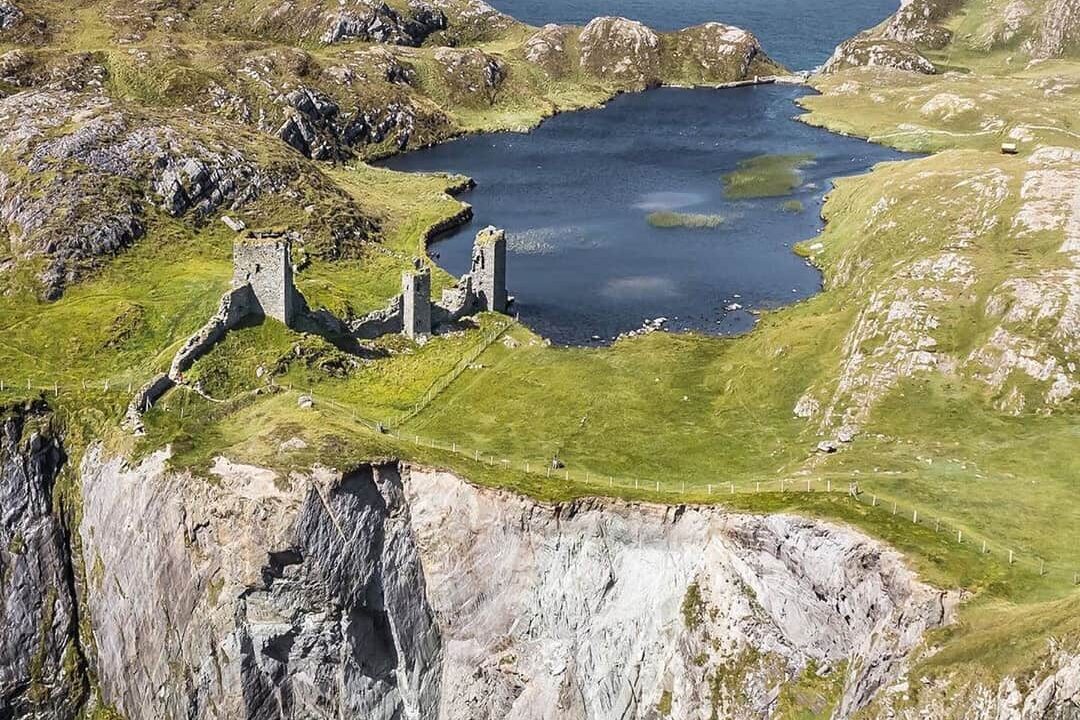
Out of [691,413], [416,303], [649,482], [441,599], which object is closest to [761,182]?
[416,303]

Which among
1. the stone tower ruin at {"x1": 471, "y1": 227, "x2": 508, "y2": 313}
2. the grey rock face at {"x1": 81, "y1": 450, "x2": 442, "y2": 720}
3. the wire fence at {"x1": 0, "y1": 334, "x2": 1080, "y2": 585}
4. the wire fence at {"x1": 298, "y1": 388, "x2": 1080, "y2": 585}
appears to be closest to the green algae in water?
the stone tower ruin at {"x1": 471, "y1": 227, "x2": 508, "y2": 313}

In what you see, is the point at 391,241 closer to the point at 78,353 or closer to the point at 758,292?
the point at 758,292

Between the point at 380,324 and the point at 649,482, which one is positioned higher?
the point at 649,482

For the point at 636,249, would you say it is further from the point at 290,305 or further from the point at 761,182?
the point at 290,305

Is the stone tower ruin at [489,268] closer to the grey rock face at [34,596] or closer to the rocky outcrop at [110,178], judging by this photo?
the rocky outcrop at [110,178]

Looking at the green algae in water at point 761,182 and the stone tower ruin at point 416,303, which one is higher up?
the stone tower ruin at point 416,303

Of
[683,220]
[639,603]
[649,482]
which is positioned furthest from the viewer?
[683,220]

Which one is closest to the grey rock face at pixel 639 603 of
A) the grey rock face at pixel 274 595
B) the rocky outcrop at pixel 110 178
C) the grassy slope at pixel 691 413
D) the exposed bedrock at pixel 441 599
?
the exposed bedrock at pixel 441 599

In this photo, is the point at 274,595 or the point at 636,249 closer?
the point at 274,595
